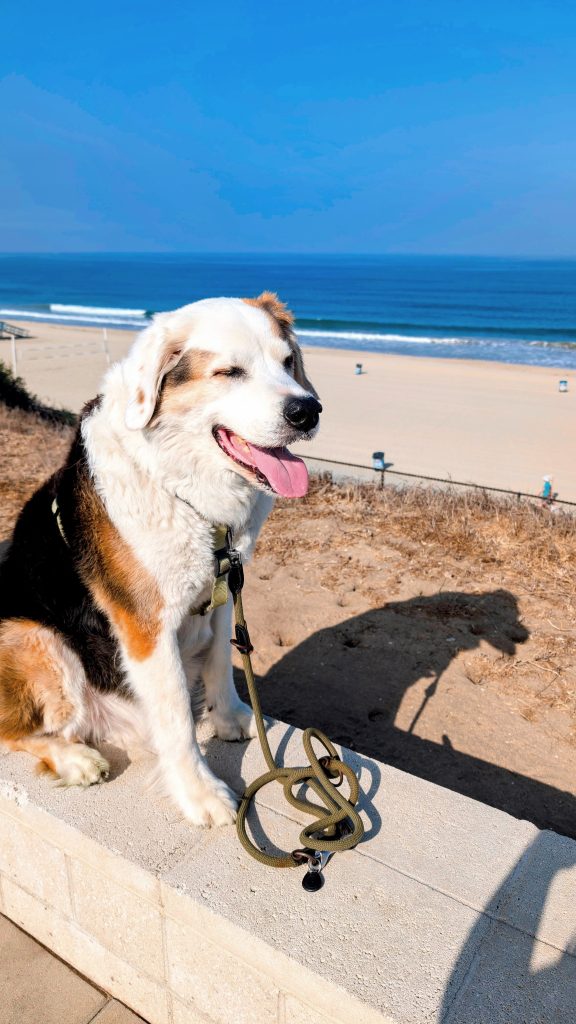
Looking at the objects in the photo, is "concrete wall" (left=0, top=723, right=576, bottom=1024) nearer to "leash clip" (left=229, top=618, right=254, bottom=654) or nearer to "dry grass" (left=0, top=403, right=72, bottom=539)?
"leash clip" (left=229, top=618, right=254, bottom=654)

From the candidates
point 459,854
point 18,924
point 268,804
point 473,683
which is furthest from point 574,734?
point 18,924

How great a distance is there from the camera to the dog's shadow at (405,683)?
342 centimetres

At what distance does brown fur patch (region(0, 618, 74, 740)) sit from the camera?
260cm

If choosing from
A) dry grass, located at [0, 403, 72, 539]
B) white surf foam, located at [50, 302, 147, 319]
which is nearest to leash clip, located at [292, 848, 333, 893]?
dry grass, located at [0, 403, 72, 539]

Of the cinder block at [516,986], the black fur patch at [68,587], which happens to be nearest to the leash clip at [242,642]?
the black fur patch at [68,587]

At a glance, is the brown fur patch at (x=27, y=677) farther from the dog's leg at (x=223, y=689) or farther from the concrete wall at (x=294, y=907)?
the dog's leg at (x=223, y=689)

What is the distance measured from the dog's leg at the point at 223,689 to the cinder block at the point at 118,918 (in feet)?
2.58

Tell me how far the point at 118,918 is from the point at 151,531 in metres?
1.26

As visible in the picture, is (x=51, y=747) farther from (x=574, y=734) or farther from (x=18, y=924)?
(x=574, y=734)

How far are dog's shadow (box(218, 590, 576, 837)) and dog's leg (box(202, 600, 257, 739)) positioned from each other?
93 centimetres

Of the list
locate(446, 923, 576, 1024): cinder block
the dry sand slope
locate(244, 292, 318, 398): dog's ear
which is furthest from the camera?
the dry sand slope

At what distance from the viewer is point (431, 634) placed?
4586 mm

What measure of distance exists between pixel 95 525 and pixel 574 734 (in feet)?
8.95

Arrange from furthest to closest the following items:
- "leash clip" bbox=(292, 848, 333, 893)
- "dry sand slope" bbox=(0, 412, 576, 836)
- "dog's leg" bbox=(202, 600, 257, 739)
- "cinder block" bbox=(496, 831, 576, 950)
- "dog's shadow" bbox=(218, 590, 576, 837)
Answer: "dry sand slope" bbox=(0, 412, 576, 836) → "dog's shadow" bbox=(218, 590, 576, 837) → "dog's leg" bbox=(202, 600, 257, 739) → "leash clip" bbox=(292, 848, 333, 893) → "cinder block" bbox=(496, 831, 576, 950)
